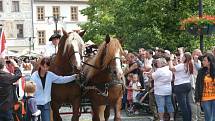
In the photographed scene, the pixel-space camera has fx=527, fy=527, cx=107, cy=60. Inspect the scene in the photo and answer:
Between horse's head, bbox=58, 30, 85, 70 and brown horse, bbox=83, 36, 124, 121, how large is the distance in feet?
1.50

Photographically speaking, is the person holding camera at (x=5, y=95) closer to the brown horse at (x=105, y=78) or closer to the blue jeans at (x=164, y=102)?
the brown horse at (x=105, y=78)

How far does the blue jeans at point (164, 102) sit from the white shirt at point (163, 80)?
4.6 inches

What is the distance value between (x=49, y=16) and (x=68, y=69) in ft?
217

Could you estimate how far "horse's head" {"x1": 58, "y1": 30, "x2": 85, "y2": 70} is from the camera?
10.3m

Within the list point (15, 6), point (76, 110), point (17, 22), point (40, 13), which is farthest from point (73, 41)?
point (40, 13)

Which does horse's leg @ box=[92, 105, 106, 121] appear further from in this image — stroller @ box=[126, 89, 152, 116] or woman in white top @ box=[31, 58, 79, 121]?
stroller @ box=[126, 89, 152, 116]

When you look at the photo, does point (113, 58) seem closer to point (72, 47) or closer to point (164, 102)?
point (72, 47)

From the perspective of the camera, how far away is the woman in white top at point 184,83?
42.7 ft

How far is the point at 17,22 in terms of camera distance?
7475 cm

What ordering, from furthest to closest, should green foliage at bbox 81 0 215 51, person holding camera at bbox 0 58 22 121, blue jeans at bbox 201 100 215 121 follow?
green foliage at bbox 81 0 215 51 < blue jeans at bbox 201 100 215 121 < person holding camera at bbox 0 58 22 121

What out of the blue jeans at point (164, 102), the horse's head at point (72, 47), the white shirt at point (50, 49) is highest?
the horse's head at point (72, 47)

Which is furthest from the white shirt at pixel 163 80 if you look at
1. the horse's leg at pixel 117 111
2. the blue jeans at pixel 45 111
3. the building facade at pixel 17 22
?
the building facade at pixel 17 22

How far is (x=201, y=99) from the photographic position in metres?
11.5

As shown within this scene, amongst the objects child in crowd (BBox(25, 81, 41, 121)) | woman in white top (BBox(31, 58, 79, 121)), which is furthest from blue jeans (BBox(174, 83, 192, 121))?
child in crowd (BBox(25, 81, 41, 121))
